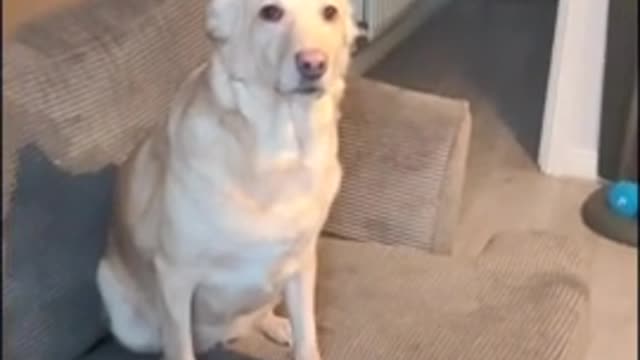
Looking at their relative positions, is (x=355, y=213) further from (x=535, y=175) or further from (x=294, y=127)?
(x=535, y=175)

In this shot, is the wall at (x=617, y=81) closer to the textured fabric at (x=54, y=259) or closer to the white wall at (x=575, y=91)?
the white wall at (x=575, y=91)

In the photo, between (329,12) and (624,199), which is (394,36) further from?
(329,12)

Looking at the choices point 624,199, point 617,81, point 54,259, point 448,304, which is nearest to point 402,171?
point 448,304

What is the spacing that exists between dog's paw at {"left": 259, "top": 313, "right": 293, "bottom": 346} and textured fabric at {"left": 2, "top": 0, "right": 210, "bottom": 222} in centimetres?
32

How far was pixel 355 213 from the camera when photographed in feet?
6.40

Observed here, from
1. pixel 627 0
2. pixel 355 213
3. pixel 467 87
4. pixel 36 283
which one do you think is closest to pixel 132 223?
pixel 36 283

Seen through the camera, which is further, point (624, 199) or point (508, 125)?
point (508, 125)

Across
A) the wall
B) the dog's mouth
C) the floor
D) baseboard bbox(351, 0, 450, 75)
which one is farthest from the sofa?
baseboard bbox(351, 0, 450, 75)

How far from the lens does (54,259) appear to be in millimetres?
1607

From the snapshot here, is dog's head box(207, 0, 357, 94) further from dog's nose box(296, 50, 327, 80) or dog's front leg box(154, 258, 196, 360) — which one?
dog's front leg box(154, 258, 196, 360)

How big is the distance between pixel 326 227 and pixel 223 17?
0.59 m

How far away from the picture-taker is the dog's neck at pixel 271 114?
1.48m

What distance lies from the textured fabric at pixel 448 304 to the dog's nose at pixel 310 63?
42cm

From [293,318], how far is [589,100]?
1.67 metres
